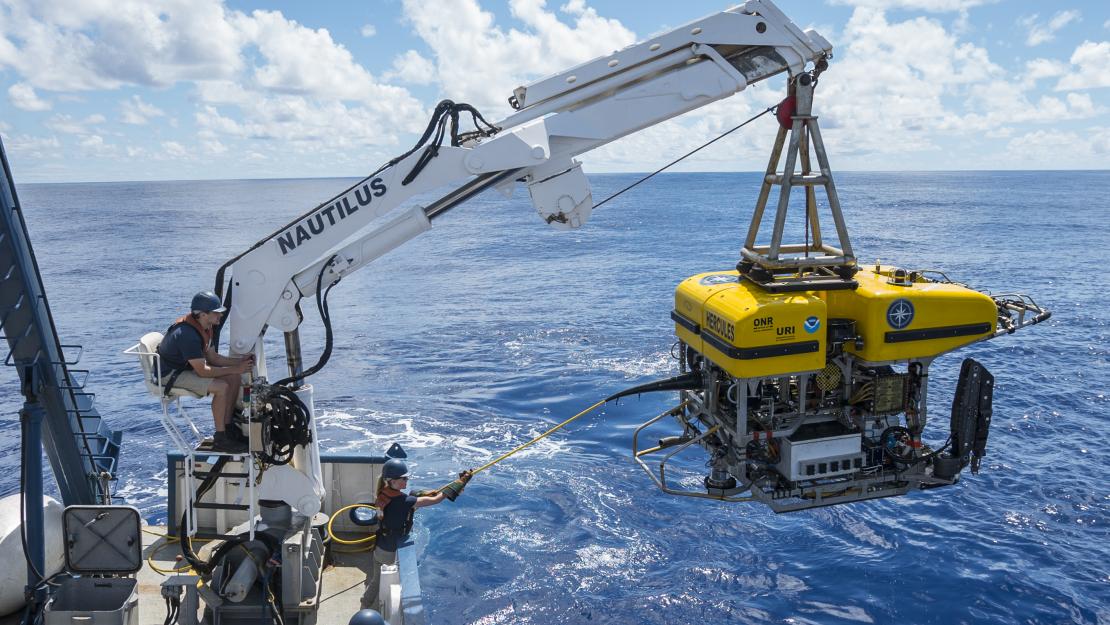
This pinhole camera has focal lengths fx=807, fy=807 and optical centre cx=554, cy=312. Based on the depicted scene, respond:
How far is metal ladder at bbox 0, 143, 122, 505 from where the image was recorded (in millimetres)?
8117

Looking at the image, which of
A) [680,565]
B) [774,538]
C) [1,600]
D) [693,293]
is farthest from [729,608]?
[1,600]

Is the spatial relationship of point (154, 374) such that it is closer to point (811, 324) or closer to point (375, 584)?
point (375, 584)

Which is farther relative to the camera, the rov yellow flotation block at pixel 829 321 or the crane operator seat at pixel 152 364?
the rov yellow flotation block at pixel 829 321

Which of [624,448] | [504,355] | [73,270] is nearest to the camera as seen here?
[624,448]

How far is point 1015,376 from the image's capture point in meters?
22.6

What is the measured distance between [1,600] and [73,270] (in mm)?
42981

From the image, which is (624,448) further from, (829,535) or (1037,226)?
(1037,226)

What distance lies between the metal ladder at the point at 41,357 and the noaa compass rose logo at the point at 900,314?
8.42 meters

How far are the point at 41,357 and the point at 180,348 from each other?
230cm

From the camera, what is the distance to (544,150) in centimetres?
786

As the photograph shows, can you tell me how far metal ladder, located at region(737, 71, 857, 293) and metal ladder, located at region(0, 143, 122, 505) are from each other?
23.9 feet

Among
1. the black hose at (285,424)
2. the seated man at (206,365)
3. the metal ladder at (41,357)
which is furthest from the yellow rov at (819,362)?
the metal ladder at (41,357)

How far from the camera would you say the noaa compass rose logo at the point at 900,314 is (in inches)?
357

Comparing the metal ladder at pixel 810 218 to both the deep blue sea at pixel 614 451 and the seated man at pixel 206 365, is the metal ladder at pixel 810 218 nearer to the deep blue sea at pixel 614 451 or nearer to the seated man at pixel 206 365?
the deep blue sea at pixel 614 451
